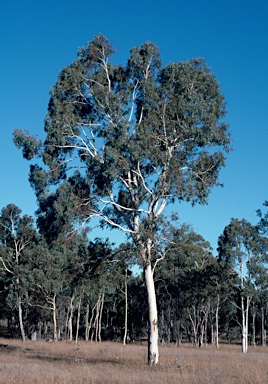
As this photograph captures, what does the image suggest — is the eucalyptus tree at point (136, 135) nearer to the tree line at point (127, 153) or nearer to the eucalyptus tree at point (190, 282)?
the tree line at point (127, 153)

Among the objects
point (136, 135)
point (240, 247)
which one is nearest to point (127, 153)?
point (136, 135)

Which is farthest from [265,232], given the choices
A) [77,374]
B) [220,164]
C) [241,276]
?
[241,276]

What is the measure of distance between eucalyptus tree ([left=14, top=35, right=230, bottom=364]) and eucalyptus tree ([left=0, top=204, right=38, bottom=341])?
94.2 feet

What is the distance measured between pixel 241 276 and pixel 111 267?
27.4 m

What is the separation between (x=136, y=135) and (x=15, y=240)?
109ft

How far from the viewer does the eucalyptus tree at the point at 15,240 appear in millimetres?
51316

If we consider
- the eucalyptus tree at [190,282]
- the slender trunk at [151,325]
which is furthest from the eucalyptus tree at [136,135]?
the eucalyptus tree at [190,282]

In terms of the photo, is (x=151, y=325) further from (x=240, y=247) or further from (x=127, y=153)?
(x=240, y=247)

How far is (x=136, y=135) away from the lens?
2214cm

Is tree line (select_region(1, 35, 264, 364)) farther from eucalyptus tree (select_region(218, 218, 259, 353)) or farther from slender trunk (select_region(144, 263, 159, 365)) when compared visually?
eucalyptus tree (select_region(218, 218, 259, 353))

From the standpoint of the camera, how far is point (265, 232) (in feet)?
77.0

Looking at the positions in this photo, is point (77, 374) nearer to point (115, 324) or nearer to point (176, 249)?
point (176, 249)

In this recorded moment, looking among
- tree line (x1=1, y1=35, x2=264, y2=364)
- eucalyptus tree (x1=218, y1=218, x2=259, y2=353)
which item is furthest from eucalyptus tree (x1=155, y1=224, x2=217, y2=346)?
tree line (x1=1, y1=35, x2=264, y2=364)

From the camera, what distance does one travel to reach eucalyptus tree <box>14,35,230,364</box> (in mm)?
22359
